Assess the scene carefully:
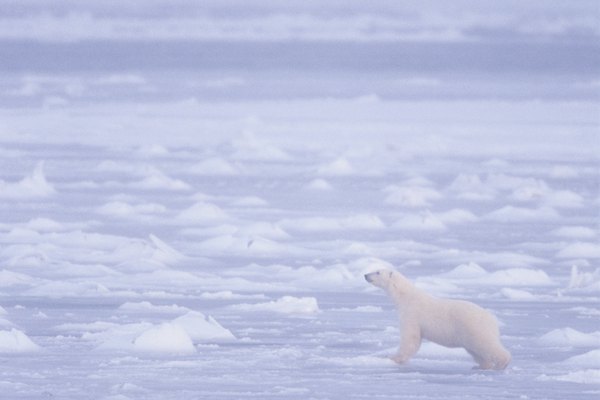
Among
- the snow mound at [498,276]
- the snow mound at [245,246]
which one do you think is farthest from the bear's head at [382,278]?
the snow mound at [245,246]

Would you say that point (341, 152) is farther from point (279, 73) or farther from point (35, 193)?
point (279, 73)

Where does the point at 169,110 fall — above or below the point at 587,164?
above

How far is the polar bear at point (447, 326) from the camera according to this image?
5793 mm

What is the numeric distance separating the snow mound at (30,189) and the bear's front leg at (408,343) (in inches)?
260

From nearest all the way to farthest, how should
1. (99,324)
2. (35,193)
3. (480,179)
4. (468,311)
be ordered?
(468,311) → (99,324) → (35,193) → (480,179)

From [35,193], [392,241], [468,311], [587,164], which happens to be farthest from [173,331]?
[587,164]

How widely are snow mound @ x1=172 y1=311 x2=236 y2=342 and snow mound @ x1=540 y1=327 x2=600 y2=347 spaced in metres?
1.26

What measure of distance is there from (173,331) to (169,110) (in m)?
15.3

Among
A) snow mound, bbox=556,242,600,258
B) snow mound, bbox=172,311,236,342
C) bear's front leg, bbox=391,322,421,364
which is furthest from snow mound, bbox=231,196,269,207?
bear's front leg, bbox=391,322,421,364

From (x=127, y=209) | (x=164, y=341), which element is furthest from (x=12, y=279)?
(x=127, y=209)

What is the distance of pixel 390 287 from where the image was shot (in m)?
6.32

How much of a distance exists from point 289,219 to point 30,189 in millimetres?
2298

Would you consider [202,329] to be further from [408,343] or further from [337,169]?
[337,169]

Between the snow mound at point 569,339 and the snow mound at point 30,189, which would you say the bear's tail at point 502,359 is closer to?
the snow mound at point 569,339
